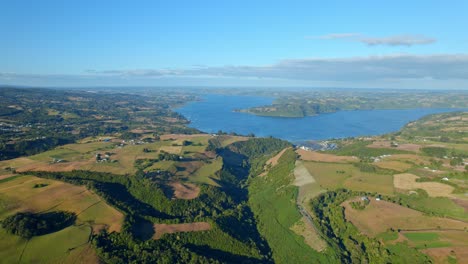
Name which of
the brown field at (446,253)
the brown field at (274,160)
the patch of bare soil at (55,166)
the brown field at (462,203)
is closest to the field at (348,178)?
the brown field at (462,203)

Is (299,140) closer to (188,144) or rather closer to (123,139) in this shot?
(188,144)

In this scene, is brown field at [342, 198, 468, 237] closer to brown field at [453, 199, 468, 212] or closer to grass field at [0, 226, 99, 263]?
brown field at [453, 199, 468, 212]

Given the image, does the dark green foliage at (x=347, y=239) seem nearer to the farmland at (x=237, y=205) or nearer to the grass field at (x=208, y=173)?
the farmland at (x=237, y=205)

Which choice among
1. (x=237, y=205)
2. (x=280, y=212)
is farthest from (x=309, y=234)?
(x=237, y=205)

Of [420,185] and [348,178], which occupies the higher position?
[420,185]

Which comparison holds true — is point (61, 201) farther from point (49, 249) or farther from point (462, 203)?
point (462, 203)

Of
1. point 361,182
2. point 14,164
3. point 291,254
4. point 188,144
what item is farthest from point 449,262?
point 14,164
